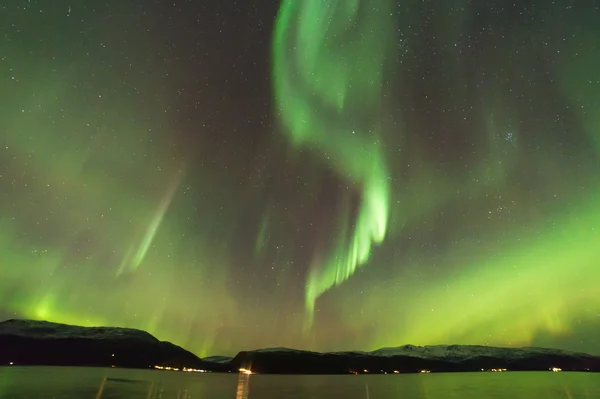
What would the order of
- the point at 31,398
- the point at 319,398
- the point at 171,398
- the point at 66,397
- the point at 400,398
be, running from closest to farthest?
the point at 31,398 < the point at 66,397 < the point at 171,398 < the point at 319,398 < the point at 400,398

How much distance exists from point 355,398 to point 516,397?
36182mm

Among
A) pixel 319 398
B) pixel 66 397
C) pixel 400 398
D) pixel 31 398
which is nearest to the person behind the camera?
pixel 31 398

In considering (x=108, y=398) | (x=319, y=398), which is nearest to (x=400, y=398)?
(x=319, y=398)

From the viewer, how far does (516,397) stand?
3369 inches

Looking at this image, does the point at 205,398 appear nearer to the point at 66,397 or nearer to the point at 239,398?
the point at 239,398

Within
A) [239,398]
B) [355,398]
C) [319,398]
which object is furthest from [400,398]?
[239,398]

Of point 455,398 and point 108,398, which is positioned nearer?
point 108,398

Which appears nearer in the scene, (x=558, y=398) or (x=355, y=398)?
(x=355, y=398)

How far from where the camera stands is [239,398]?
72.1 meters

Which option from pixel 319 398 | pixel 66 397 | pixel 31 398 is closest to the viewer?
pixel 31 398

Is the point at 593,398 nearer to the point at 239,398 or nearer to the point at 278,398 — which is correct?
the point at 278,398

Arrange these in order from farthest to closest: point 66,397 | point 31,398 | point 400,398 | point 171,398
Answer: point 400,398, point 171,398, point 66,397, point 31,398

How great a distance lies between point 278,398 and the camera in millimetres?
75188

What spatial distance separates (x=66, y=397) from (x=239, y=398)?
91.8 feet
